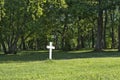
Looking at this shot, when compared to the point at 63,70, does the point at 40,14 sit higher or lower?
higher

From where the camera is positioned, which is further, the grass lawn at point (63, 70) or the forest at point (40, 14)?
the forest at point (40, 14)

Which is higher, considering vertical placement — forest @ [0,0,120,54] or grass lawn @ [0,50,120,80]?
forest @ [0,0,120,54]

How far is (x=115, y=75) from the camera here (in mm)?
14547

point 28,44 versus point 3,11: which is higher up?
point 3,11

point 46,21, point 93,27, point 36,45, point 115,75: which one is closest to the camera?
point 115,75

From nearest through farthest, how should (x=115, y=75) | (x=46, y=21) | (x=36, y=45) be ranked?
(x=115, y=75)
(x=46, y=21)
(x=36, y=45)

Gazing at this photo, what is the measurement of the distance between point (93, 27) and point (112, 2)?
26.9 metres

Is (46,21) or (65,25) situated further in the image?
(65,25)

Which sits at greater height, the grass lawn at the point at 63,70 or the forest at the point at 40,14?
the forest at the point at 40,14

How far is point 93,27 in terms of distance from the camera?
67.2m

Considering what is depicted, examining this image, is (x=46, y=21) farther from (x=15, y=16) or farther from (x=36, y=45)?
(x=36, y=45)

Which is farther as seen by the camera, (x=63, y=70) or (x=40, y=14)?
(x=40, y=14)

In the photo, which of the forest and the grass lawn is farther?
the forest

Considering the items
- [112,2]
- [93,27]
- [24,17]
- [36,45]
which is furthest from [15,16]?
[36,45]
